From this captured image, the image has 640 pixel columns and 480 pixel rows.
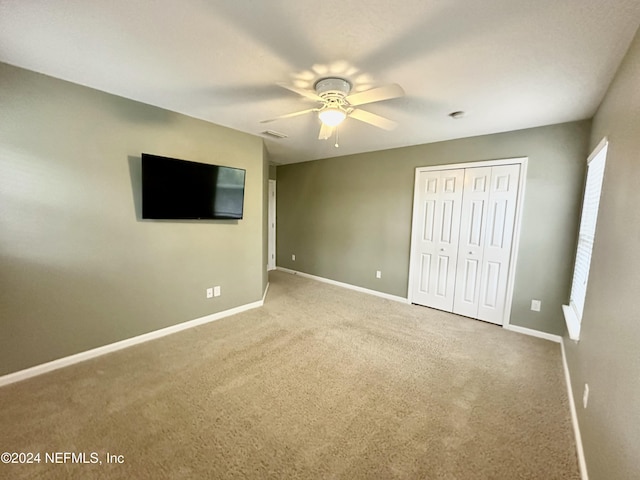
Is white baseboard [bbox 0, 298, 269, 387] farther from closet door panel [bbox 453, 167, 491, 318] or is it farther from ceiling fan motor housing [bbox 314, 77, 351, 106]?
closet door panel [bbox 453, 167, 491, 318]

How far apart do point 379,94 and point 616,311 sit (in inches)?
68.8

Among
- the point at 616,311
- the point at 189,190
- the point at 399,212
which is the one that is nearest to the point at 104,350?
the point at 189,190

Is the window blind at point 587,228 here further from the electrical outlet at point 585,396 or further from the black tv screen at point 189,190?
the black tv screen at point 189,190

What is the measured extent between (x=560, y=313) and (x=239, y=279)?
153 inches

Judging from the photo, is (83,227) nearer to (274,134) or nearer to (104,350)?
(104,350)

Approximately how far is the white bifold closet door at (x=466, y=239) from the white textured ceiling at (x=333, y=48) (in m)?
0.96

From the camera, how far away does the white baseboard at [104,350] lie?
2.05m

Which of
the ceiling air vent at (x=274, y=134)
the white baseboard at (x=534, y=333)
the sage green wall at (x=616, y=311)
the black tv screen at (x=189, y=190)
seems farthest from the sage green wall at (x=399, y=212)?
the black tv screen at (x=189, y=190)

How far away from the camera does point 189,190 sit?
9.21 ft

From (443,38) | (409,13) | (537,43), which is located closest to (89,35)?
(409,13)

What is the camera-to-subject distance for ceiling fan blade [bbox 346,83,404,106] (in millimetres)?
1609

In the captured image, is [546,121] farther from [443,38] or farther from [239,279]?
[239,279]

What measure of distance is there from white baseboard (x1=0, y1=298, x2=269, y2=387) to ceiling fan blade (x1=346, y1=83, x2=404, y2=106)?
9.63 ft

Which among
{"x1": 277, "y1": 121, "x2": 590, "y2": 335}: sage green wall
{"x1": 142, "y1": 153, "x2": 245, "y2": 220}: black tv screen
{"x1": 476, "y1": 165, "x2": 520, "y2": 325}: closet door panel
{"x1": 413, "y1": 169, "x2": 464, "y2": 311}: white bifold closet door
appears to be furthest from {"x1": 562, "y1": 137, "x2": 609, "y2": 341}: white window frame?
{"x1": 142, "y1": 153, "x2": 245, "y2": 220}: black tv screen
